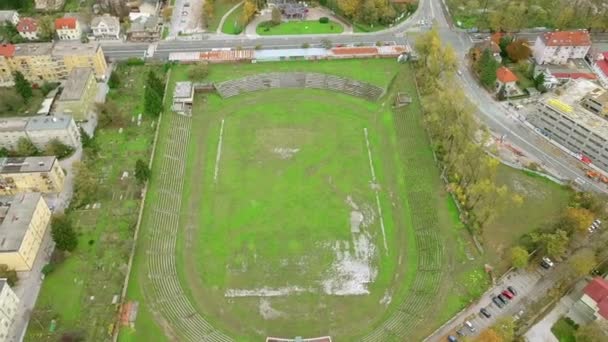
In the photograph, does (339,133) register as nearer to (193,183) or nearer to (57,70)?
(193,183)

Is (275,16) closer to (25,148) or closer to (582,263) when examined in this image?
(25,148)

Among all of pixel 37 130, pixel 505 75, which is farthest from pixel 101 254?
pixel 505 75

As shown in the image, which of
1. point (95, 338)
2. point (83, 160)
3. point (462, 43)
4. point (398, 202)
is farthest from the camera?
point (462, 43)

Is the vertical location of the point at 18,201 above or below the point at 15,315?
above

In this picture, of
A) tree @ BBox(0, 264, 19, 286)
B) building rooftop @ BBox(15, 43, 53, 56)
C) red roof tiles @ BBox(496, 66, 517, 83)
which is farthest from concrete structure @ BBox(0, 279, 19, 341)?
red roof tiles @ BBox(496, 66, 517, 83)

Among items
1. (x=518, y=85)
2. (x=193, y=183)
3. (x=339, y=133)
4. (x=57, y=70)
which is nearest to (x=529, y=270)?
(x=339, y=133)

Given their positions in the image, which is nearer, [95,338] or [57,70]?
[95,338]
